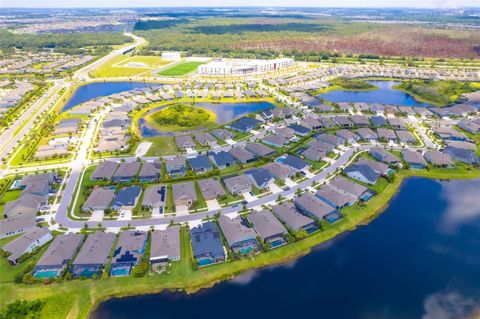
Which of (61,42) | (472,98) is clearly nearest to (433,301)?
(472,98)

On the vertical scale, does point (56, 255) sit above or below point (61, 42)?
below

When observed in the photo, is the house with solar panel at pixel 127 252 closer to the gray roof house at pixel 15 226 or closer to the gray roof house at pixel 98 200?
the gray roof house at pixel 98 200

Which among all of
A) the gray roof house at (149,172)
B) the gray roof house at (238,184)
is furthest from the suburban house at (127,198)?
the gray roof house at (238,184)

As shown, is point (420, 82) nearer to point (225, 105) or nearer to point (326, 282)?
point (225, 105)

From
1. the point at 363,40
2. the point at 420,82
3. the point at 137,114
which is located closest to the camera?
the point at 137,114

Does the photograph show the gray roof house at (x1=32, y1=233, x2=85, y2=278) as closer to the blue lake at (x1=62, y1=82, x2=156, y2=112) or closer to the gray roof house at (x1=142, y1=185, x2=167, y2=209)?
the gray roof house at (x1=142, y1=185, x2=167, y2=209)

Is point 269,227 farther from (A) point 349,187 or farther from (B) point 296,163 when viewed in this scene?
(B) point 296,163

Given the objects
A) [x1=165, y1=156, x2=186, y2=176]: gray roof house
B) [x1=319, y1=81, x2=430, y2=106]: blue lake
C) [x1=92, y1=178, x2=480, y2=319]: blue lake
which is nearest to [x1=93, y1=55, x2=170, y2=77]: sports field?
[x1=319, y1=81, x2=430, y2=106]: blue lake
